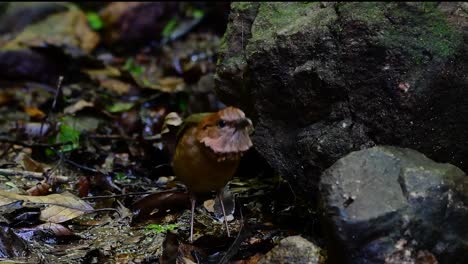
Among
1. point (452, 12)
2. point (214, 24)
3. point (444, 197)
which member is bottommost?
point (214, 24)

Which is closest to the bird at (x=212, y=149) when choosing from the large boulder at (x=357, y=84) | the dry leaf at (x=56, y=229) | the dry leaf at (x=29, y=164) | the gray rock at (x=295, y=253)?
the large boulder at (x=357, y=84)

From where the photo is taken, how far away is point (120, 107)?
5.15 metres

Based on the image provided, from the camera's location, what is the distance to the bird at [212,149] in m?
2.70

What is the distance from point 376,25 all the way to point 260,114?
71 centimetres

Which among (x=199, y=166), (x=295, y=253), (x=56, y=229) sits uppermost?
(x=199, y=166)

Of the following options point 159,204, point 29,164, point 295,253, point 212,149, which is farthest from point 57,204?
point 295,253

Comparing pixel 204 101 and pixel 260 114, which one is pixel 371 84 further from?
pixel 204 101

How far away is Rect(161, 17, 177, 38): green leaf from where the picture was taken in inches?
286

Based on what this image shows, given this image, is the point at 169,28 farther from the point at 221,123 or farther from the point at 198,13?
the point at 221,123

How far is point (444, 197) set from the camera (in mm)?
2359

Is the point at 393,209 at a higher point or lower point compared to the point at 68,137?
higher

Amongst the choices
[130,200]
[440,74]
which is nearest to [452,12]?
[440,74]

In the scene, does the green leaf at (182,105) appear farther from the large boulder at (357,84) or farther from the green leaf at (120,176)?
the large boulder at (357,84)

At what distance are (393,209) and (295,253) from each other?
42cm
